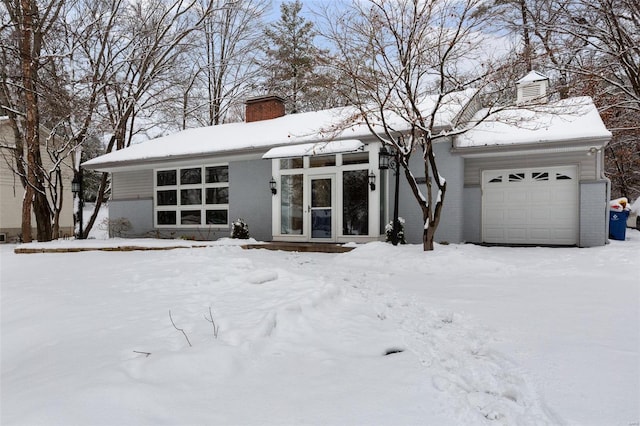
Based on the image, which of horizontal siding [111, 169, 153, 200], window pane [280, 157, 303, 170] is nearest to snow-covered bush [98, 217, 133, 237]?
horizontal siding [111, 169, 153, 200]

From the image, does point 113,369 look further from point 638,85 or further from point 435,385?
point 638,85

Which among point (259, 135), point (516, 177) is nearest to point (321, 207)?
point (259, 135)

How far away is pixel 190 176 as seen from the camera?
41.7ft

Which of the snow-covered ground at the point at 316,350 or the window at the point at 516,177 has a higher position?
the window at the point at 516,177

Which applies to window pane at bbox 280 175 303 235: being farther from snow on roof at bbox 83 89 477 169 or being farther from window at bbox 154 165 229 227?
window at bbox 154 165 229 227

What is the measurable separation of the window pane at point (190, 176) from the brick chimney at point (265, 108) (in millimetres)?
2969

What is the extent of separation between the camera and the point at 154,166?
508 inches

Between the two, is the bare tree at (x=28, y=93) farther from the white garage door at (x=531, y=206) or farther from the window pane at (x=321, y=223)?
the white garage door at (x=531, y=206)

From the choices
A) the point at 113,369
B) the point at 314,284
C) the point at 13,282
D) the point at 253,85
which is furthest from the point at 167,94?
the point at 113,369

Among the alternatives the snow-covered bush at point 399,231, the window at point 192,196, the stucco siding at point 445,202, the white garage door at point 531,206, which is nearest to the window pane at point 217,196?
the window at point 192,196

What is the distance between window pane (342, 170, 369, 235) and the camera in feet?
31.7

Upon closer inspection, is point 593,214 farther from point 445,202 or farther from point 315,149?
point 315,149

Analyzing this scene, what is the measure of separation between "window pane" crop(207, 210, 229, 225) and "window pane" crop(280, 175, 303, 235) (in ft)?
8.42

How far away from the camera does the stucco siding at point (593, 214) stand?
8820 mm
